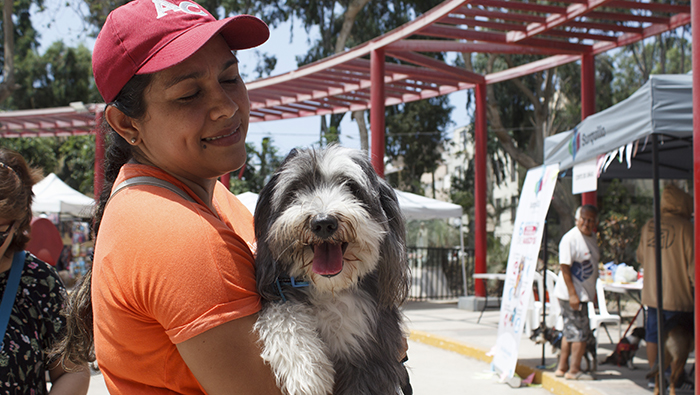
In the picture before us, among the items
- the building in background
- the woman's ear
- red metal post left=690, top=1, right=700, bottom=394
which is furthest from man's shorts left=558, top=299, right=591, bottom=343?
A: the building in background

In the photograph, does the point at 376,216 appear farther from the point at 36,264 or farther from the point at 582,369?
the point at 582,369

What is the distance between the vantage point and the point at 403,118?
2617 cm

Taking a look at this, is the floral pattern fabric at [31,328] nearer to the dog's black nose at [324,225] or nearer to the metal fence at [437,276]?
the dog's black nose at [324,225]

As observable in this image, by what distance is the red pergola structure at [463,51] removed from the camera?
323 inches

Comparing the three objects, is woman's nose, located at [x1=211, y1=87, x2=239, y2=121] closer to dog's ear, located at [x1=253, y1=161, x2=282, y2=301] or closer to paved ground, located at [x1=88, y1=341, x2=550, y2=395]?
dog's ear, located at [x1=253, y1=161, x2=282, y2=301]

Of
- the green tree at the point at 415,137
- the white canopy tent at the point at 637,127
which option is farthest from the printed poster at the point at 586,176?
the green tree at the point at 415,137

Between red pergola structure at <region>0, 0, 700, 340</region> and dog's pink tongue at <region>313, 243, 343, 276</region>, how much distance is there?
5981 millimetres

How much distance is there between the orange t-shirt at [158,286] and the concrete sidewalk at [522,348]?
571cm

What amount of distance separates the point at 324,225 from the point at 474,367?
6.89 metres

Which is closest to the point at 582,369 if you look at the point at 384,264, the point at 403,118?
the point at 384,264

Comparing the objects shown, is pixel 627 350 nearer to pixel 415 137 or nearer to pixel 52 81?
pixel 415 137

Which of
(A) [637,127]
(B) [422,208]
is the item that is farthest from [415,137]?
(A) [637,127]

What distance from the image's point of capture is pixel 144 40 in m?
1.38

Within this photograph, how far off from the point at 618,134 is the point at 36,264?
5047 millimetres
